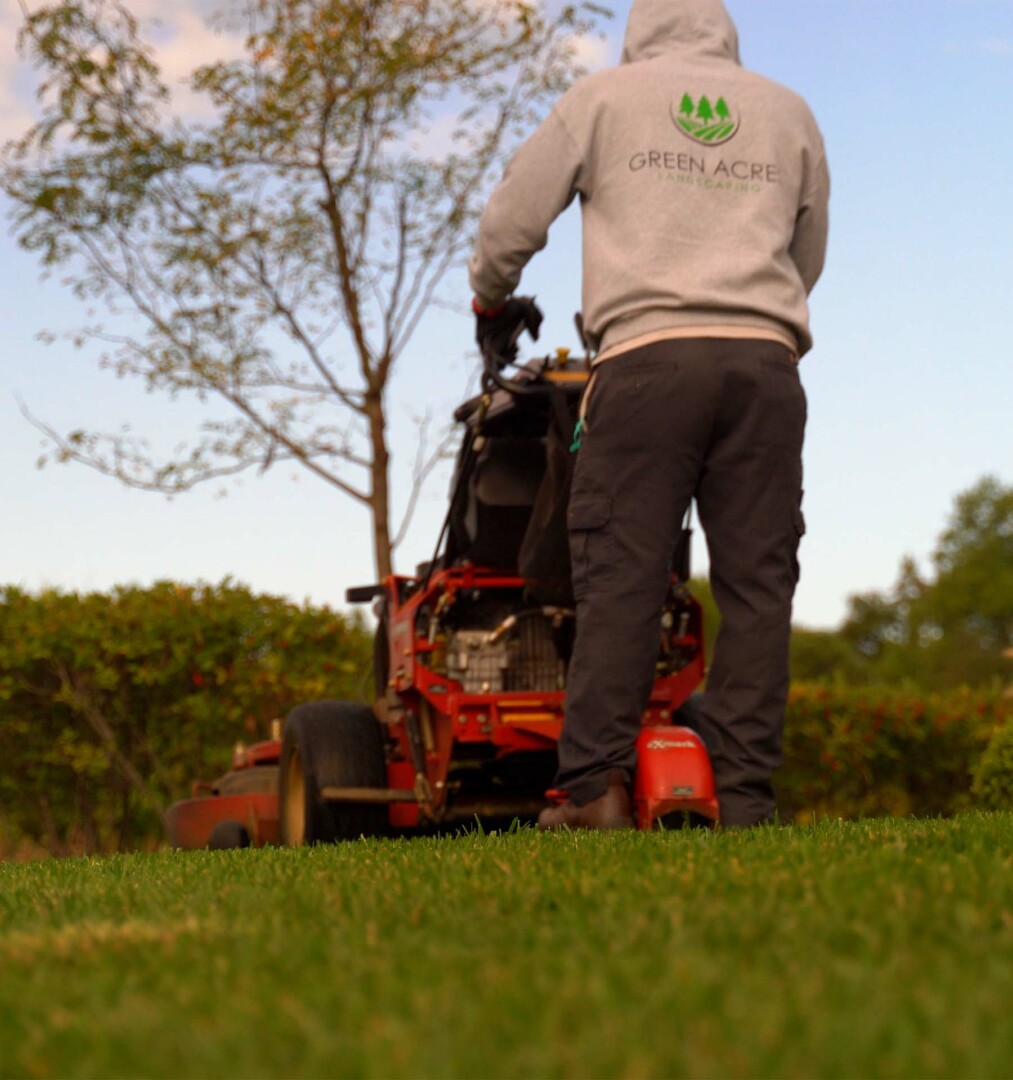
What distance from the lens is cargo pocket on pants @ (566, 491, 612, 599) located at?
4691 millimetres

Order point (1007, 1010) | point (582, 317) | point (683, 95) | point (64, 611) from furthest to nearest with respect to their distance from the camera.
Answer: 1. point (64, 611)
2. point (582, 317)
3. point (683, 95)
4. point (1007, 1010)

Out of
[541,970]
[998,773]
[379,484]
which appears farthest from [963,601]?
[541,970]

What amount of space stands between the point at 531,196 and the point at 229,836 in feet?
10.5

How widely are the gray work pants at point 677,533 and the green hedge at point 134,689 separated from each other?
498cm

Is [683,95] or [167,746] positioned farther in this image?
[167,746]

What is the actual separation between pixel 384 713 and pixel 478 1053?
4695mm

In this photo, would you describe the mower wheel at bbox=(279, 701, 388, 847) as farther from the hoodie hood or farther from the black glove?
the hoodie hood

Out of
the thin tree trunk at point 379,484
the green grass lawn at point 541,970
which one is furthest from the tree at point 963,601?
the green grass lawn at point 541,970

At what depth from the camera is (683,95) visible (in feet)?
16.2

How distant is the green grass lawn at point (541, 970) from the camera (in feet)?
5.33

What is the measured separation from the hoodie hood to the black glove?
906mm

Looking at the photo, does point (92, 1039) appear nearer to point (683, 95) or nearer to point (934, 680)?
point (683, 95)

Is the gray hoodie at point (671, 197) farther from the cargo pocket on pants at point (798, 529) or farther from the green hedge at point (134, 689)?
the green hedge at point (134, 689)

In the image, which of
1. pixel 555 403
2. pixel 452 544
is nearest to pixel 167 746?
pixel 452 544
